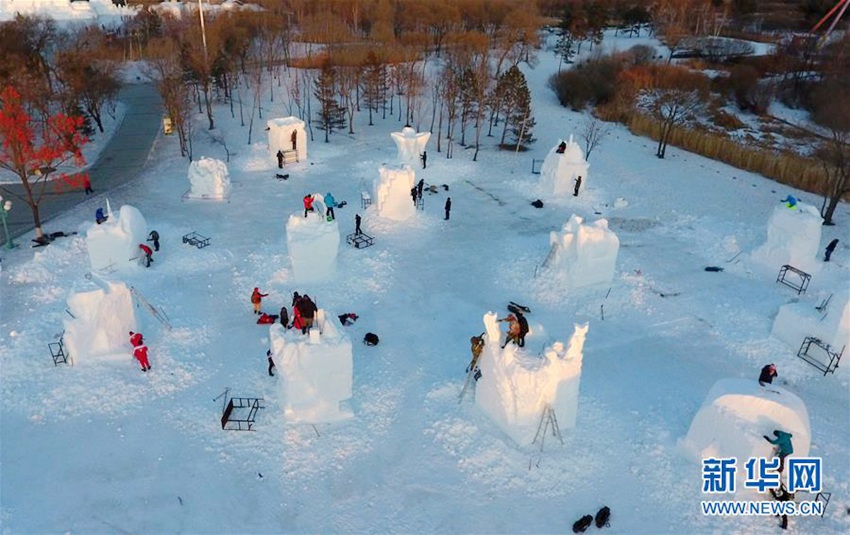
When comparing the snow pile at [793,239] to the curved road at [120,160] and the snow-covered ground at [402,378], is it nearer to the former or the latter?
the snow-covered ground at [402,378]

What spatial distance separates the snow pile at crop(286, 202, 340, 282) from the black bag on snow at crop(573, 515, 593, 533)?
37.3 ft

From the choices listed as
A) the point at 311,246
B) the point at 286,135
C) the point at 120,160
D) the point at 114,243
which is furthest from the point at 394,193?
the point at 120,160

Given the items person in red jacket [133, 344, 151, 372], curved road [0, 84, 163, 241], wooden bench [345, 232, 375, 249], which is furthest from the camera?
curved road [0, 84, 163, 241]

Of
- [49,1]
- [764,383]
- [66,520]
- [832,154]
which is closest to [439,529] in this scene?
[66,520]

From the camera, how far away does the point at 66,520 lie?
11.4m

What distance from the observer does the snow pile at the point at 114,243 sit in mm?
19219

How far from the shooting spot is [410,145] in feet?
94.9

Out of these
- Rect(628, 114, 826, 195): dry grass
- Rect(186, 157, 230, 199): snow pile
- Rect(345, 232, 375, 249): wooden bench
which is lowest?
Rect(345, 232, 375, 249): wooden bench

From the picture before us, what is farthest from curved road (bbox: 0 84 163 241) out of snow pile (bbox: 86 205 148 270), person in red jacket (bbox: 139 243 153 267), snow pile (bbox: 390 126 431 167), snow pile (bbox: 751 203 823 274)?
snow pile (bbox: 751 203 823 274)

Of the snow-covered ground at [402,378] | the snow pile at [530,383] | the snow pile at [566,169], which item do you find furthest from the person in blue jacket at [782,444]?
the snow pile at [566,169]

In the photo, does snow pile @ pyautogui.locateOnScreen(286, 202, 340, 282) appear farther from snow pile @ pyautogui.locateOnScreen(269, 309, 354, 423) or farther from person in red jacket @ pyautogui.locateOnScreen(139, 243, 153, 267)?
snow pile @ pyautogui.locateOnScreen(269, 309, 354, 423)

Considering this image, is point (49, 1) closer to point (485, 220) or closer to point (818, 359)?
point (485, 220)

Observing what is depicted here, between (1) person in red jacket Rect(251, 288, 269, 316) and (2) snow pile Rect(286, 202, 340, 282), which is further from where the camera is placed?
(2) snow pile Rect(286, 202, 340, 282)

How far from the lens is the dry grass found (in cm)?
2898
